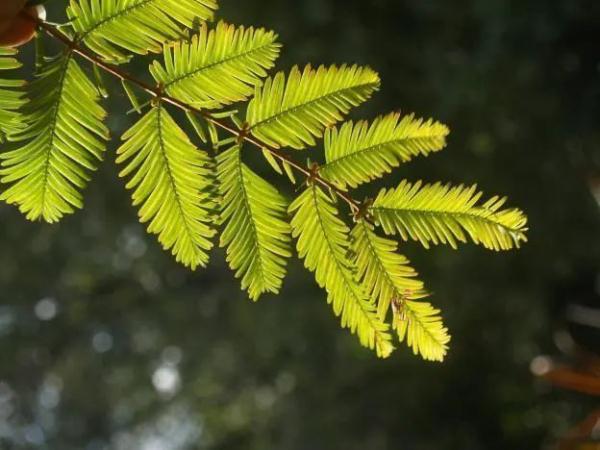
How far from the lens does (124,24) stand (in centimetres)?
37

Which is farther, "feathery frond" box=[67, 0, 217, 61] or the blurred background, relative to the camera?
the blurred background

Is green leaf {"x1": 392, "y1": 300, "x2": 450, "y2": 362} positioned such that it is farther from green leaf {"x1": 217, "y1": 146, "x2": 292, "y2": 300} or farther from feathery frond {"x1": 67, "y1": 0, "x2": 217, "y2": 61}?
feathery frond {"x1": 67, "y1": 0, "x2": 217, "y2": 61}

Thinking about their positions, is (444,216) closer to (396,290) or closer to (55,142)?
(396,290)

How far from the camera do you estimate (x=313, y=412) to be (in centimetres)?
215

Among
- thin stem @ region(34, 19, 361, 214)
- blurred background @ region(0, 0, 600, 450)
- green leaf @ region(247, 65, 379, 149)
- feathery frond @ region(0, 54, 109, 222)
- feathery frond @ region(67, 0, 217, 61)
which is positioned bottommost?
feathery frond @ region(0, 54, 109, 222)

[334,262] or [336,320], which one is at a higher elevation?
[336,320]

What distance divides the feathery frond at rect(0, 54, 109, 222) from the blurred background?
4.36ft

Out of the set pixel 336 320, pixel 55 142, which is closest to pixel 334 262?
pixel 55 142

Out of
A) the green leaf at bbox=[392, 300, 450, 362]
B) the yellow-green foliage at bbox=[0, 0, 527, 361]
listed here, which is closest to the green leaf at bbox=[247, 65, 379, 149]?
the yellow-green foliage at bbox=[0, 0, 527, 361]

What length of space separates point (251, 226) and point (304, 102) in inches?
2.8

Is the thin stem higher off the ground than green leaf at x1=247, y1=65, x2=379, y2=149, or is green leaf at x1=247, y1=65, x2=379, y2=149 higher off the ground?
green leaf at x1=247, y1=65, x2=379, y2=149

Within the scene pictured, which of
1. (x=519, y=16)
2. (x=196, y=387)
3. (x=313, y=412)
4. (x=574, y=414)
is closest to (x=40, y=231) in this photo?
(x=196, y=387)

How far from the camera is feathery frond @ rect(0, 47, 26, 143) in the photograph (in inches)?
14.0

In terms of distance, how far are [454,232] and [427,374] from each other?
1.85m
